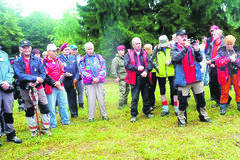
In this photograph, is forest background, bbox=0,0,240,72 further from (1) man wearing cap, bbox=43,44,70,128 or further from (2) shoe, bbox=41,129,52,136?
(2) shoe, bbox=41,129,52,136

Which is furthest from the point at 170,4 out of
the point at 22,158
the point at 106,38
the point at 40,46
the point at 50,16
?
the point at 50,16

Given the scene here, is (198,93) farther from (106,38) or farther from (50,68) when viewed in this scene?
(106,38)

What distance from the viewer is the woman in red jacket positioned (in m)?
6.46

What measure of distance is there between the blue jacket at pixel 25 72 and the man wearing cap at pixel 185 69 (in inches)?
128

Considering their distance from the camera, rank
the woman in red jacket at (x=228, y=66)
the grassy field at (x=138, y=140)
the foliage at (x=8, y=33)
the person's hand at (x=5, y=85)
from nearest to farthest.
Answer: the grassy field at (x=138, y=140), the person's hand at (x=5, y=85), the woman in red jacket at (x=228, y=66), the foliage at (x=8, y=33)

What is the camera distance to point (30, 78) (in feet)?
17.7

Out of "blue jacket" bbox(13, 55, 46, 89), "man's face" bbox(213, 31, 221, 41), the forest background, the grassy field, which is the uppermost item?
the forest background

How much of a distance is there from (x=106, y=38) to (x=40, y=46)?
26645mm

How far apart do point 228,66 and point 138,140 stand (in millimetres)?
3474

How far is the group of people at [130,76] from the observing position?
5.48 metres

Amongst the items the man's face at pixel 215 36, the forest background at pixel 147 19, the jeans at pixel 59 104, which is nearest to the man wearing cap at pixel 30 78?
the jeans at pixel 59 104

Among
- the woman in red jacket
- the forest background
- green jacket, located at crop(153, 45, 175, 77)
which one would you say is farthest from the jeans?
the forest background

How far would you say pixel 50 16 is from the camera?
50.2 metres

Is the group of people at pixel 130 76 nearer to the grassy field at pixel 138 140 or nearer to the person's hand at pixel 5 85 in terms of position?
the person's hand at pixel 5 85
